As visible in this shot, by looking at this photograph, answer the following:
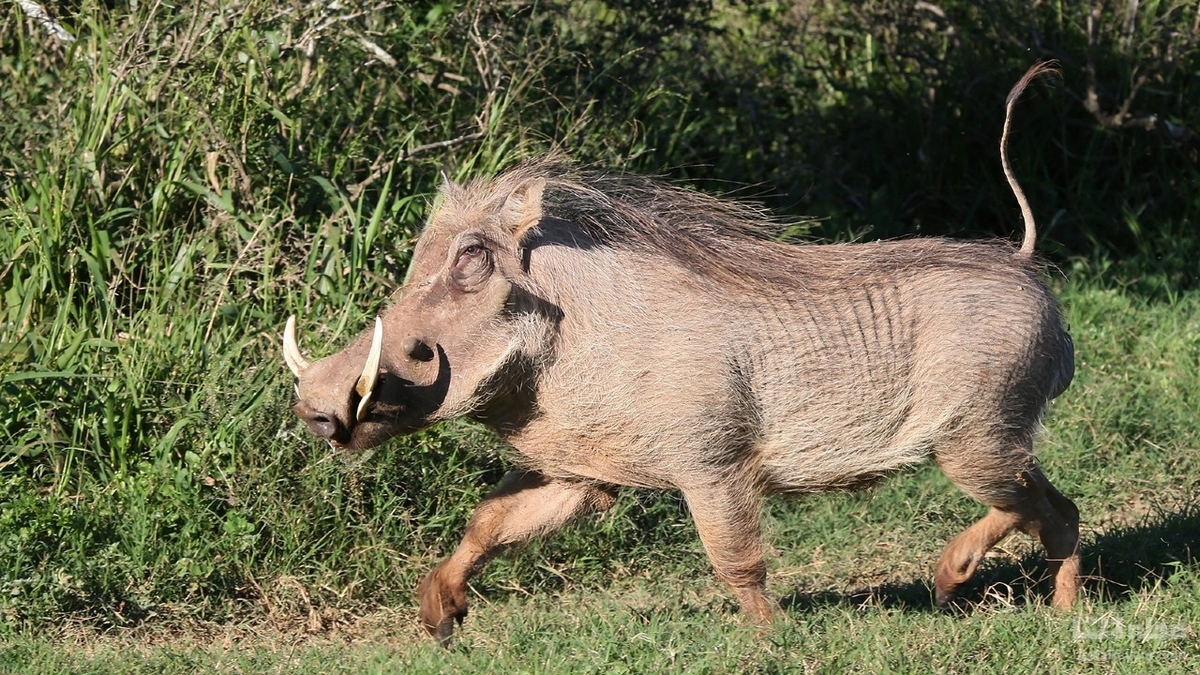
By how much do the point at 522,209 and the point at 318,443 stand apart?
1180 mm

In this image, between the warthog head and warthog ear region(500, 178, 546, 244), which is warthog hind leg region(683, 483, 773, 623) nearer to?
the warthog head

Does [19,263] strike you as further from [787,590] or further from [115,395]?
[787,590]

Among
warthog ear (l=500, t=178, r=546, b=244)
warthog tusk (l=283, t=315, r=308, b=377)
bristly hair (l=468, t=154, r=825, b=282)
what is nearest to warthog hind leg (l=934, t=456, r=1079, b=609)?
bristly hair (l=468, t=154, r=825, b=282)

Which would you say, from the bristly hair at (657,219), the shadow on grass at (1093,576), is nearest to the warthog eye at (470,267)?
the bristly hair at (657,219)

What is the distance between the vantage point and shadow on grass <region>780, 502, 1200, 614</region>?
4160mm

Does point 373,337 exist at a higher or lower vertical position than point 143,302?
higher

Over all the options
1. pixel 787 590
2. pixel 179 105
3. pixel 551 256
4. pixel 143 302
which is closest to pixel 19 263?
pixel 143 302

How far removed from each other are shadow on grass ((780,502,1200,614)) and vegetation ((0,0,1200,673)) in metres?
0.02

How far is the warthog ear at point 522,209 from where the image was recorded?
12.0 feet

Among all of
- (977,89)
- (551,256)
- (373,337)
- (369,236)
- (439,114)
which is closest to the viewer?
(373,337)

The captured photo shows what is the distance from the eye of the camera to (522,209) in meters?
3.67

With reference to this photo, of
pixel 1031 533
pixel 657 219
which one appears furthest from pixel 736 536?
pixel 1031 533

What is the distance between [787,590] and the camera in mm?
4488

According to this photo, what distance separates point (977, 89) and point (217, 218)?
3898mm
